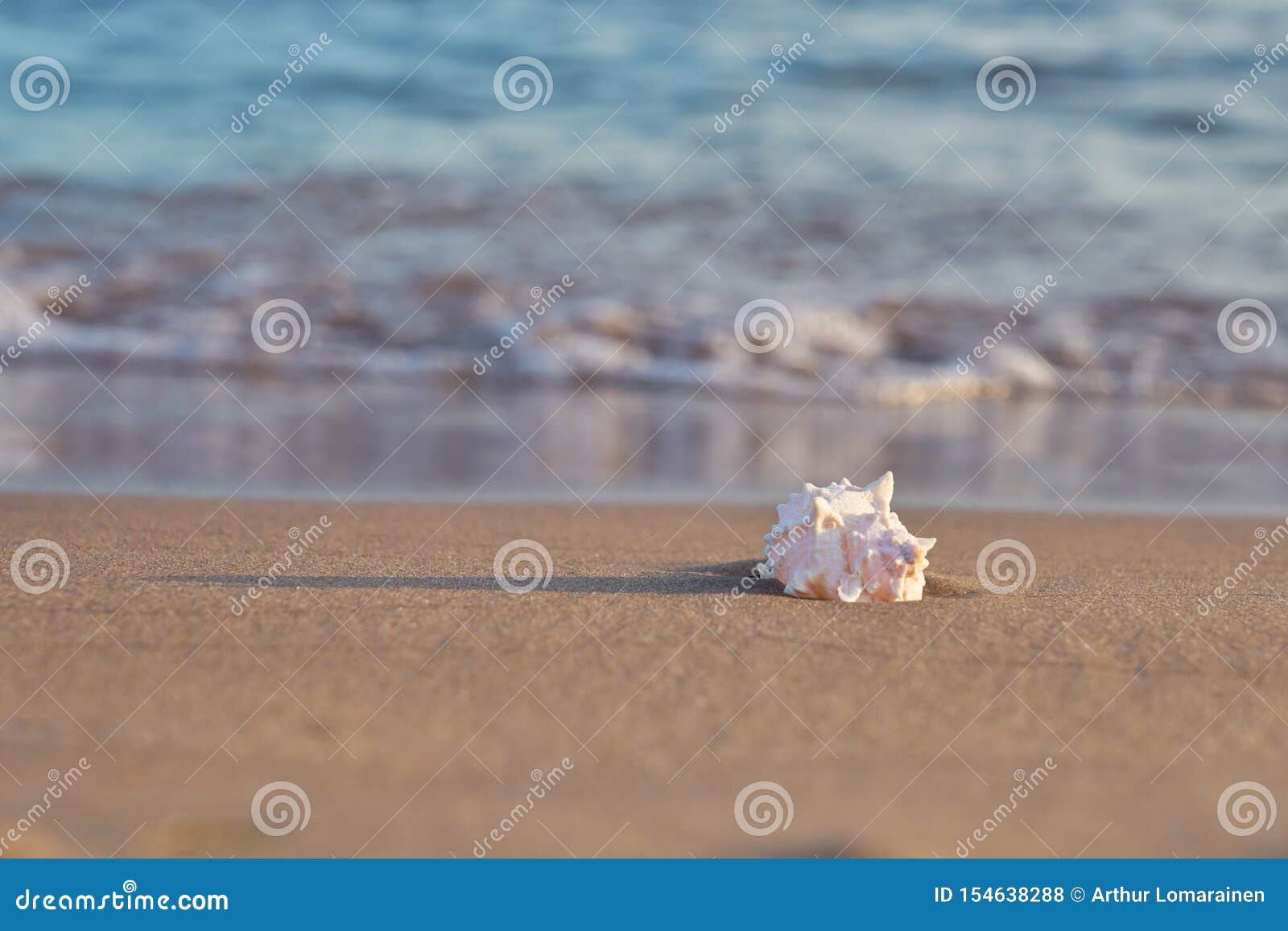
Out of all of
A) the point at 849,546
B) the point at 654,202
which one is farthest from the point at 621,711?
the point at 654,202

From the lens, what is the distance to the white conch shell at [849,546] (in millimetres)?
2697

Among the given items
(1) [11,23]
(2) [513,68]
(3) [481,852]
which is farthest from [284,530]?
(1) [11,23]

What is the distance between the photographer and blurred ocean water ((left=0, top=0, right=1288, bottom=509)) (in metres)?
8.31

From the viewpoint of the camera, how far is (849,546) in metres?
2.71

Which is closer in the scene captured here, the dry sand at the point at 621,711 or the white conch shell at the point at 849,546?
the dry sand at the point at 621,711

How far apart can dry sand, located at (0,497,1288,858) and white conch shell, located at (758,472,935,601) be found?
0.07 m

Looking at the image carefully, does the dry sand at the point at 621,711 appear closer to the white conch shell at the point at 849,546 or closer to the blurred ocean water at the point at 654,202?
the white conch shell at the point at 849,546

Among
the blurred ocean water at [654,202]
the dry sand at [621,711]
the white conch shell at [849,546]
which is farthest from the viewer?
the blurred ocean water at [654,202]

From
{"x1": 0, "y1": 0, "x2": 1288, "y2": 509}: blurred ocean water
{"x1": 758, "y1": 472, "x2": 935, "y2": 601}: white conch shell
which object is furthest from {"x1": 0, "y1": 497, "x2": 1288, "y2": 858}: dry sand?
{"x1": 0, "y1": 0, "x2": 1288, "y2": 509}: blurred ocean water

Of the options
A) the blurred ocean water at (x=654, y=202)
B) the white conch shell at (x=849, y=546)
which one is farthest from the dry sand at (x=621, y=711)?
the blurred ocean water at (x=654, y=202)

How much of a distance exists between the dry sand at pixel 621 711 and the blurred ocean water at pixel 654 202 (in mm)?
3683

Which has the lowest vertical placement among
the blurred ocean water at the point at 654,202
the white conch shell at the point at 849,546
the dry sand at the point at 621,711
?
the dry sand at the point at 621,711

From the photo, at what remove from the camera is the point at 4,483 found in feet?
14.7

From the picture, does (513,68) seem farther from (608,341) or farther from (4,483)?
(4,483)
